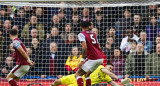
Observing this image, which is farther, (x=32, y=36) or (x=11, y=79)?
(x=32, y=36)

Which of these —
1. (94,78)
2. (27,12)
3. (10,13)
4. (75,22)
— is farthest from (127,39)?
(10,13)

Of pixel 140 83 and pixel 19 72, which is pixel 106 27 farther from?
pixel 19 72

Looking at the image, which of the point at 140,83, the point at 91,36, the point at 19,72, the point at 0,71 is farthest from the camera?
the point at 0,71

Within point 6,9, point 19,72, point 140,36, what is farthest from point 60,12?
point 19,72

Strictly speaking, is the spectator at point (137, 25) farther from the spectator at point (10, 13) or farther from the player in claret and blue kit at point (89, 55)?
the spectator at point (10, 13)

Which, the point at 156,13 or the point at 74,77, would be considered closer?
the point at 74,77

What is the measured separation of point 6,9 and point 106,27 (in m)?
3.18

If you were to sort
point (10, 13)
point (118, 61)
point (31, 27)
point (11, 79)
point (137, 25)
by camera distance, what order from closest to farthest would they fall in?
1. point (11, 79)
2. point (118, 61)
3. point (137, 25)
4. point (31, 27)
5. point (10, 13)

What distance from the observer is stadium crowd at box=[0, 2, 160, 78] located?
10211 mm

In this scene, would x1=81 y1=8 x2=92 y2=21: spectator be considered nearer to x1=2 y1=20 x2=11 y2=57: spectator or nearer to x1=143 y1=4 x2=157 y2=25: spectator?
x1=143 y1=4 x2=157 y2=25: spectator

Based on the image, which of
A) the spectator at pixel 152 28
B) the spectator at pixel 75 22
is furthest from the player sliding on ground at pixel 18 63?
the spectator at pixel 152 28

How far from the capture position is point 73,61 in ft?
33.7

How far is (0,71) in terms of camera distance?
1116 cm

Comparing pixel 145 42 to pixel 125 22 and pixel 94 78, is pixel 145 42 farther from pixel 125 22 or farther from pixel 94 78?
pixel 94 78
